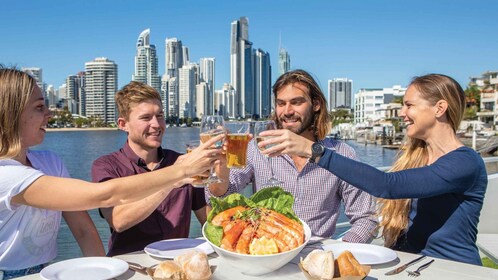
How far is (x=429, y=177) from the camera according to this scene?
2.18 m

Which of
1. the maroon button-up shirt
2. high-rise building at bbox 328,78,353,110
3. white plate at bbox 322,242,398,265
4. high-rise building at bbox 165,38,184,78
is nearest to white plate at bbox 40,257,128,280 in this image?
white plate at bbox 322,242,398,265

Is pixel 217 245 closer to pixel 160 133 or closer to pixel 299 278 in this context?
pixel 299 278

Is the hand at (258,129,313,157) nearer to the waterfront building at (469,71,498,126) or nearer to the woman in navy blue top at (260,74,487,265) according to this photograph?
the woman in navy blue top at (260,74,487,265)

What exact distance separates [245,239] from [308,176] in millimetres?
1352

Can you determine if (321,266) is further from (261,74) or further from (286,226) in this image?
(261,74)

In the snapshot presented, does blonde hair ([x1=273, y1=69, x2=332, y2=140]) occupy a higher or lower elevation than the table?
higher

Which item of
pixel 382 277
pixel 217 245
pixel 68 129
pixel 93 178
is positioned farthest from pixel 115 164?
pixel 68 129

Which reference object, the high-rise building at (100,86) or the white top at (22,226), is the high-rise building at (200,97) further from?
the white top at (22,226)

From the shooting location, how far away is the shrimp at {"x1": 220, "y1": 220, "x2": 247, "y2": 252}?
165cm

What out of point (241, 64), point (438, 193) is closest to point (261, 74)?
point (241, 64)

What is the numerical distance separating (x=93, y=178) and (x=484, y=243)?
2920 mm

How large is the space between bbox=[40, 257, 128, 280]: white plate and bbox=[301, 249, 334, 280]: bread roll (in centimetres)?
71

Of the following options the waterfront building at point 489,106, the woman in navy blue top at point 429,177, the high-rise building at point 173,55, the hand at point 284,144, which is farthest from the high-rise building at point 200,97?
the hand at point 284,144

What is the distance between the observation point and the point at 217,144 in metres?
2.03
